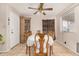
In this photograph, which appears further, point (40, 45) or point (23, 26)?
point (23, 26)

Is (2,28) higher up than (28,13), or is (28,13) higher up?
(28,13)

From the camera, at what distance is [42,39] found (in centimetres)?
284

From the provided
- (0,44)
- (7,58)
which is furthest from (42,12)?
(7,58)

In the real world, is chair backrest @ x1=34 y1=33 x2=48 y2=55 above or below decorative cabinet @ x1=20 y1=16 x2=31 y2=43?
below

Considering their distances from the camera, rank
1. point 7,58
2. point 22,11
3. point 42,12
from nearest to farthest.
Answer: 1. point 7,58
2. point 42,12
3. point 22,11

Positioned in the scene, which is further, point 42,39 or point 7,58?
point 42,39

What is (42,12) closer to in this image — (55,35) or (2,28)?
(55,35)

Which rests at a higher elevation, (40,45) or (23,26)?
(23,26)

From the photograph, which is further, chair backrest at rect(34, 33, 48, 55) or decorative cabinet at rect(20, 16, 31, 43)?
A: decorative cabinet at rect(20, 16, 31, 43)

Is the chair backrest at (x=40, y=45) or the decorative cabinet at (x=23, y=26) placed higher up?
the decorative cabinet at (x=23, y=26)

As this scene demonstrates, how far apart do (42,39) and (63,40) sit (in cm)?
296

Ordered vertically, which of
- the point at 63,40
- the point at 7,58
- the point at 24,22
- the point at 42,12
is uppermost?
the point at 42,12

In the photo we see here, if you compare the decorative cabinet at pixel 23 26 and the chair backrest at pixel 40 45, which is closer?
the chair backrest at pixel 40 45

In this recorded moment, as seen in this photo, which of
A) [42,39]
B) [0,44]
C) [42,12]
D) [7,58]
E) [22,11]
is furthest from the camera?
[22,11]
